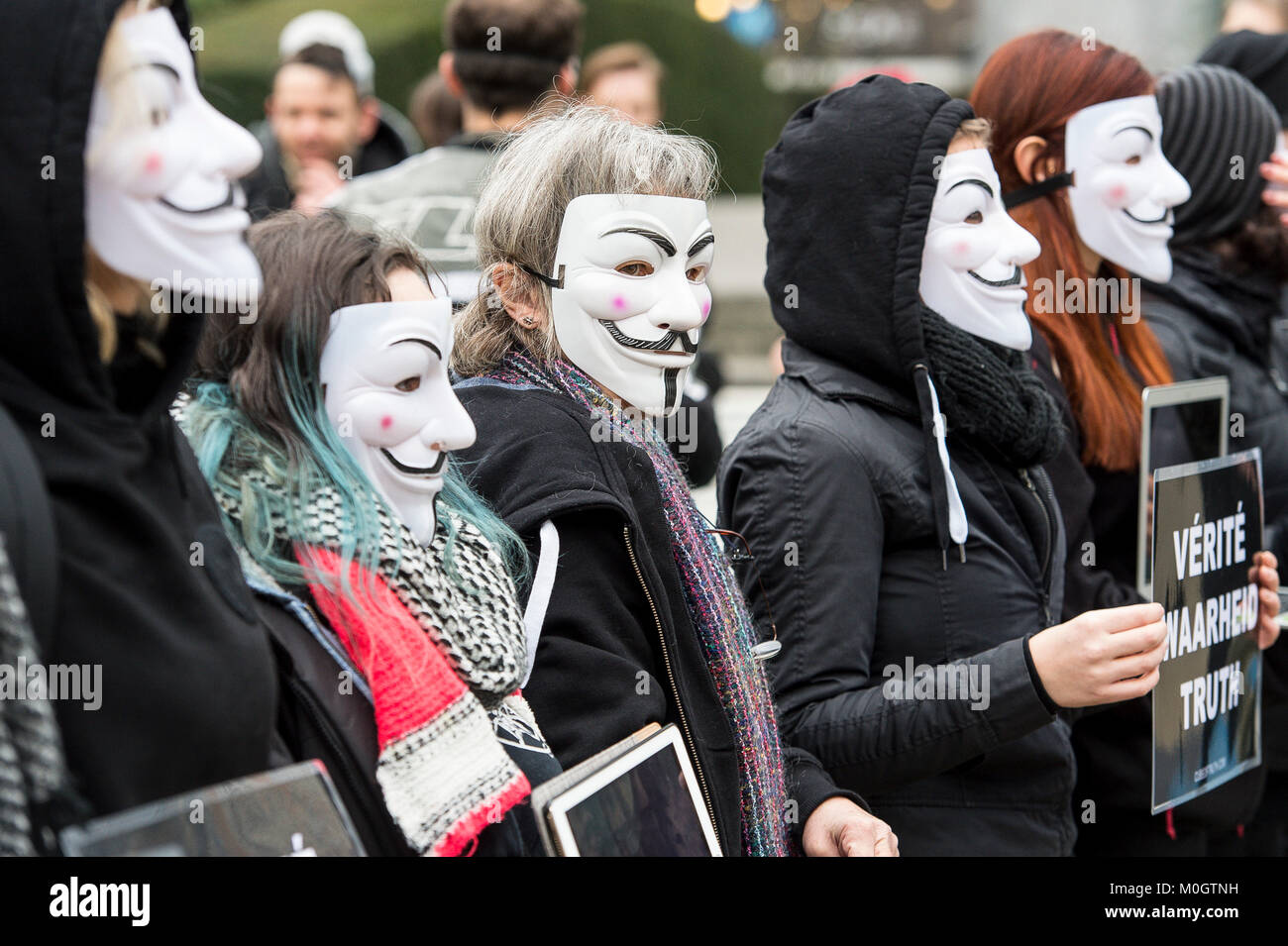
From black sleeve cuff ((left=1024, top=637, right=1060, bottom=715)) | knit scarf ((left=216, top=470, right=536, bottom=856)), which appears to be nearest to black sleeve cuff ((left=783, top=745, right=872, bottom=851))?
black sleeve cuff ((left=1024, top=637, right=1060, bottom=715))

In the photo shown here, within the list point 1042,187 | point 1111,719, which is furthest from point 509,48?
point 1111,719

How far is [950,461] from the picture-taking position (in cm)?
282

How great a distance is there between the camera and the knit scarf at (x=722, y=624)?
93.1 inches

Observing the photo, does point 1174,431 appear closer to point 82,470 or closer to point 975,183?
point 975,183

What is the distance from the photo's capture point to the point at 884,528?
271cm

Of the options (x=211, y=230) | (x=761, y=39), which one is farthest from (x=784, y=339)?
(x=761, y=39)

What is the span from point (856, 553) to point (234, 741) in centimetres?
131

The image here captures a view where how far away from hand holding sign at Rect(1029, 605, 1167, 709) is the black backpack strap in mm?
1643

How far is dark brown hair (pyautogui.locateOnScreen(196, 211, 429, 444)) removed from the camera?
6.69 feet

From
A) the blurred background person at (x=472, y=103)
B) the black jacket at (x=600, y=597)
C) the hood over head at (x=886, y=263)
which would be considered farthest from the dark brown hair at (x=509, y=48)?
the black jacket at (x=600, y=597)

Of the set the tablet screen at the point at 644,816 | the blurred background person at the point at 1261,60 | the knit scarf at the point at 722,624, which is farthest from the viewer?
the blurred background person at the point at 1261,60

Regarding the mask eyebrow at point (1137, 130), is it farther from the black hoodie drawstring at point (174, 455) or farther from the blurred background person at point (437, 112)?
the blurred background person at point (437, 112)

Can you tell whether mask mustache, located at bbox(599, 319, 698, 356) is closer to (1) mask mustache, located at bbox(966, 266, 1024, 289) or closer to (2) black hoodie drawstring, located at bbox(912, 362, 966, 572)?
(2) black hoodie drawstring, located at bbox(912, 362, 966, 572)
